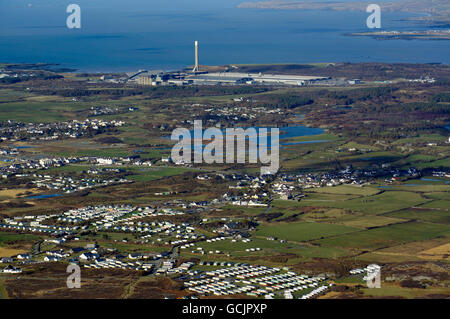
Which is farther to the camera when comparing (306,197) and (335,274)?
(306,197)

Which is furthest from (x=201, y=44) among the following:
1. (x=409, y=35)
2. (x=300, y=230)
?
(x=300, y=230)

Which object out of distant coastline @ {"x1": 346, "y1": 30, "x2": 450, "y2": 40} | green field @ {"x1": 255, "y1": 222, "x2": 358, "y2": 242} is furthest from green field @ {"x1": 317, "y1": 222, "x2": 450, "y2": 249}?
distant coastline @ {"x1": 346, "y1": 30, "x2": 450, "y2": 40}

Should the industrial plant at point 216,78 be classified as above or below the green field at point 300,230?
above

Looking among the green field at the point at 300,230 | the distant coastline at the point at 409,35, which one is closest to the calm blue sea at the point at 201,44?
the distant coastline at the point at 409,35

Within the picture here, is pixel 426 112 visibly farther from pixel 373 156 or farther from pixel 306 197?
pixel 306 197

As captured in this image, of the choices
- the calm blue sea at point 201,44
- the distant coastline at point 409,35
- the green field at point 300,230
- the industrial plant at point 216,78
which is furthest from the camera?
the distant coastline at point 409,35

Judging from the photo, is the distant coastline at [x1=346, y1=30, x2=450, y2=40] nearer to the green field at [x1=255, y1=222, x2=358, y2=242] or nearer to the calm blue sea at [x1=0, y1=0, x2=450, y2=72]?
the calm blue sea at [x1=0, y1=0, x2=450, y2=72]

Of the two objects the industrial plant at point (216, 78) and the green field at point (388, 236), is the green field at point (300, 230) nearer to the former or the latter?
the green field at point (388, 236)

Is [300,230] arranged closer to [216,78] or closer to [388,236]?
[388,236]
